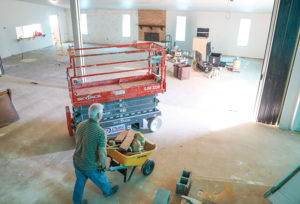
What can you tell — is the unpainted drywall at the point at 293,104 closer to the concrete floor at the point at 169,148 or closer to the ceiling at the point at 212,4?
the concrete floor at the point at 169,148

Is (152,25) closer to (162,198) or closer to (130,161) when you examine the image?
(130,161)

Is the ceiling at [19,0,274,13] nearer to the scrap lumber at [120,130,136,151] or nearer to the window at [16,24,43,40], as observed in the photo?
the window at [16,24,43,40]

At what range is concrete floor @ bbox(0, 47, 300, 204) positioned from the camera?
4297mm

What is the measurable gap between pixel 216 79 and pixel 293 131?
16.9ft

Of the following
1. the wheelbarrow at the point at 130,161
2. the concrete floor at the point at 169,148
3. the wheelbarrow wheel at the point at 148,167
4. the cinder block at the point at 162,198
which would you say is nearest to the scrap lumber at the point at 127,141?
the wheelbarrow at the point at 130,161

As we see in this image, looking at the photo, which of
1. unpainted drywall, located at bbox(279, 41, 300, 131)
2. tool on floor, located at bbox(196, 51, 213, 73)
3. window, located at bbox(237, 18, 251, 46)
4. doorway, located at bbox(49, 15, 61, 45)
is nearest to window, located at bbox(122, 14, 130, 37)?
doorway, located at bbox(49, 15, 61, 45)

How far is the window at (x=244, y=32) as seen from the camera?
613 inches

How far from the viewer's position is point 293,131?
21.2ft

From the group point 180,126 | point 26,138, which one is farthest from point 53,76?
point 180,126

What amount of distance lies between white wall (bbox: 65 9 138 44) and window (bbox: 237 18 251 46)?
26.5ft

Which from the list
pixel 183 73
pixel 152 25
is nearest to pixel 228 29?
pixel 152 25

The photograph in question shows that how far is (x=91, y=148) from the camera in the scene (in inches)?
132

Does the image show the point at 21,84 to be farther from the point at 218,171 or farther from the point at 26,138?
the point at 218,171

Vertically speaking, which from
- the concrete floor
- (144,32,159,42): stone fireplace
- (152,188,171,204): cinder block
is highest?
(144,32,159,42): stone fireplace
